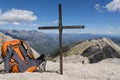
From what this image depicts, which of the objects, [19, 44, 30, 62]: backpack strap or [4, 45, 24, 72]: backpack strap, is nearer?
[4, 45, 24, 72]: backpack strap

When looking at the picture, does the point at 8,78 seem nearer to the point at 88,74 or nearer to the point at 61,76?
the point at 61,76

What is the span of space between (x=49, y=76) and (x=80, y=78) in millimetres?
2729

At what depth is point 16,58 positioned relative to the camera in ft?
65.6

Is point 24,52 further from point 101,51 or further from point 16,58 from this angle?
point 101,51

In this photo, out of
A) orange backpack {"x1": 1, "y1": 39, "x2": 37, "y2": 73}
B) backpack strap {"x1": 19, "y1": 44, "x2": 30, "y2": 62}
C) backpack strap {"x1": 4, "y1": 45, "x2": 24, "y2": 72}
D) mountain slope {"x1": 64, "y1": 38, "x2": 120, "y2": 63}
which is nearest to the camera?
backpack strap {"x1": 4, "y1": 45, "x2": 24, "y2": 72}

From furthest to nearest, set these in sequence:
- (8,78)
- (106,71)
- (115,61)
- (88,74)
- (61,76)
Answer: (115,61)
(106,71)
(88,74)
(61,76)
(8,78)

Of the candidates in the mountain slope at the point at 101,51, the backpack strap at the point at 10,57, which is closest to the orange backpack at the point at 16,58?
the backpack strap at the point at 10,57

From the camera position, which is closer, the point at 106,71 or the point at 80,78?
the point at 80,78

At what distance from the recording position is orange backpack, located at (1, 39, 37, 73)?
19562 mm

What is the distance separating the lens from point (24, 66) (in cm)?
2008

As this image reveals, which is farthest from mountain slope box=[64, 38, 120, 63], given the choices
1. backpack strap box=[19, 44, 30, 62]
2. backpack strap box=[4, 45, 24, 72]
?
backpack strap box=[4, 45, 24, 72]

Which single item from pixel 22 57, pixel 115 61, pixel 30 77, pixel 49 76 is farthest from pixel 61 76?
pixel 115 61

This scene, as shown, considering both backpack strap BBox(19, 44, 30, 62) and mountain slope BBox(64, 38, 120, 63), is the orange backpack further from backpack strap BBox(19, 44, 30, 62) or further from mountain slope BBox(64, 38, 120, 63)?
mountain slope BBox(64, 38, 120, 63)

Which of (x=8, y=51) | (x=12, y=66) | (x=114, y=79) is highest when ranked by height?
(x=8, y=51)
